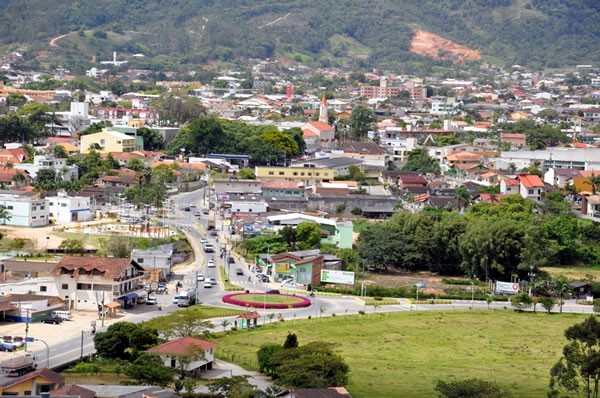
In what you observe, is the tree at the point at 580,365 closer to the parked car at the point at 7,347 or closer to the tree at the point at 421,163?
the parked car at the point at 7,347

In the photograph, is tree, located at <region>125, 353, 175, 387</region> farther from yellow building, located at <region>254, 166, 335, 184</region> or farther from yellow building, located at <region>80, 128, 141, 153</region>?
yellow building, located at <region>80, 128, 141, 153</region>

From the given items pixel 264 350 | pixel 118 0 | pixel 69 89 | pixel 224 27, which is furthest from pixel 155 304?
pixel 118 0

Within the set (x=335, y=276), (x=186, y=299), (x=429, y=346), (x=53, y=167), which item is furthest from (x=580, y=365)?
(x=53, y=167)

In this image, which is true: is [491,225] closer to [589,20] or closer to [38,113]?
[38,113]

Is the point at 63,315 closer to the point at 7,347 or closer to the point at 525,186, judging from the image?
the point at 7,347

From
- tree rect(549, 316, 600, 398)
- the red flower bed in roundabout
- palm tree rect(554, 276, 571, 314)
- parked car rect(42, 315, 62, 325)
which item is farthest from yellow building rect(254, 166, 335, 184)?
tree rect(549, 316, 600, 398)

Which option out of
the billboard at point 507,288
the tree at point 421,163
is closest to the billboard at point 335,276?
the billboard at point 507,288
